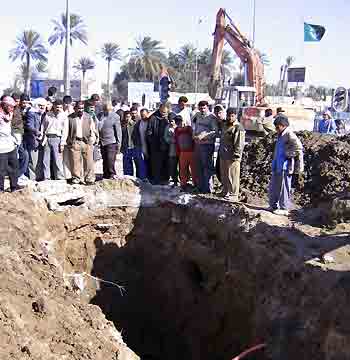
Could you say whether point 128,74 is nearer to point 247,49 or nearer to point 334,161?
point 247,49

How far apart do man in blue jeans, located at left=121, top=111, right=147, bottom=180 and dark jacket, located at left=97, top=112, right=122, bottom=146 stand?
57cm

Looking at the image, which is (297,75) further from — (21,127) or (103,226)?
(103,226)

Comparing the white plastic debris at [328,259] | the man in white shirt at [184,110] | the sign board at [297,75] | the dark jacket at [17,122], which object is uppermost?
the sign board at [297,75]

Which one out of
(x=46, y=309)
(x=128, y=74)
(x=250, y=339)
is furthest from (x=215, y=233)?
(x=128, y=74)

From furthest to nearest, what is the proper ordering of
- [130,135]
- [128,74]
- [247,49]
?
[128,74] → [247,49] → [130,135]

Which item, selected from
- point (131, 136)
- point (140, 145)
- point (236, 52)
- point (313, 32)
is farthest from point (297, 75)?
point (140, 145)

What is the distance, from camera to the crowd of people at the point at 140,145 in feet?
31.1

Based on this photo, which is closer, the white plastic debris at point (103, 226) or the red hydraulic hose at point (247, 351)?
the red hydraulic hose at point (247, 351)

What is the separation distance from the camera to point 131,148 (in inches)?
451

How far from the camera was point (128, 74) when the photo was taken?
6178 centimetres

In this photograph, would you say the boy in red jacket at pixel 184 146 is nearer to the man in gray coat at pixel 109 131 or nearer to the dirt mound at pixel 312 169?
the man in gray coat at pixel 109 131

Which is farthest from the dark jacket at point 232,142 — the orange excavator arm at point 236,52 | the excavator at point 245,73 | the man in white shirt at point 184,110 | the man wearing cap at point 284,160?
the orange excavator arm at point 236,52

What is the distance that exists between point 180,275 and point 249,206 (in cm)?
201

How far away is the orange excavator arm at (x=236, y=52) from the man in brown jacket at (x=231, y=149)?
16897 mm
